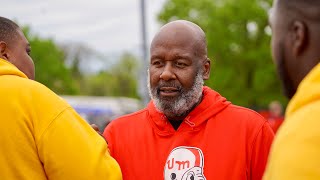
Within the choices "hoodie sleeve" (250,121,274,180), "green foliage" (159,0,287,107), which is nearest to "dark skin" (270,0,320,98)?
"hoodie sleeve" (250,121,274,180)

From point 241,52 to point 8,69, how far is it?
2880cm

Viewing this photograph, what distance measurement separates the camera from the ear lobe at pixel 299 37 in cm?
189

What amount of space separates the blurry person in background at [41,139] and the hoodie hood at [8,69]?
12mm

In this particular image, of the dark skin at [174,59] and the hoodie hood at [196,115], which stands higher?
the dark skin at [174,59]

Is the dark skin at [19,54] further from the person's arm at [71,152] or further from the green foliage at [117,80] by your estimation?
the green foliage at [117,80]

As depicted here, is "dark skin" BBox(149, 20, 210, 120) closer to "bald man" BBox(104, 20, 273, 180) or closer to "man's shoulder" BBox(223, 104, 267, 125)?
"bald man" BBox(104, 20, 273, 180)

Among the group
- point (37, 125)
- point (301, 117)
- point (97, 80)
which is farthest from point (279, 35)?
point (97, 80)

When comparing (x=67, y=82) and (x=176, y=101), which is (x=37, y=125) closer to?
(x=176, y=101)

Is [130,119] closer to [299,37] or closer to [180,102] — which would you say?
[180,102]

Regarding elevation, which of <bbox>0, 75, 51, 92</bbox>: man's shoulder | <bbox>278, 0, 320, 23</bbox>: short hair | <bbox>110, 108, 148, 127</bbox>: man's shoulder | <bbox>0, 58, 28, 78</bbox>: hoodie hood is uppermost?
<bbox>278, 0, 320, 23</bbox>: short hair

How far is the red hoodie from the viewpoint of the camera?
3586 millimetres

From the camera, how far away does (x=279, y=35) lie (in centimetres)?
198

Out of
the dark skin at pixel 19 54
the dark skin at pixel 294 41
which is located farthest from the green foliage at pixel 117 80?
the dark skin at pixel 294 41

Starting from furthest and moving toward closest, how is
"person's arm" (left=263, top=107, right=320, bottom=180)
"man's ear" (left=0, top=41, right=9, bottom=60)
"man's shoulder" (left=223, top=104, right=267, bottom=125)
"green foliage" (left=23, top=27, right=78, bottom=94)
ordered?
"green foliage" (left=23, top=27, right=78, bottom=94) < "man's shoulder" (left=223, top=104, right=267, bottom=125) < "man's ear" (left=0, top=41, right=9, bottom=60) < "person's arm" (left=263, top=107, right=320, bottom=180)
